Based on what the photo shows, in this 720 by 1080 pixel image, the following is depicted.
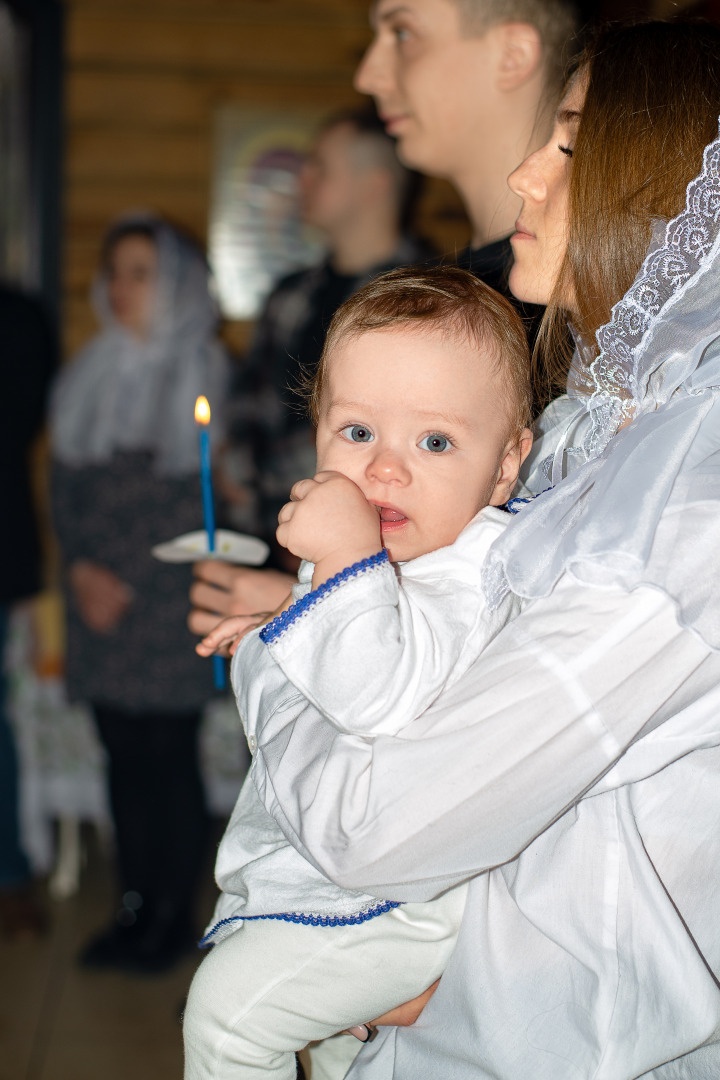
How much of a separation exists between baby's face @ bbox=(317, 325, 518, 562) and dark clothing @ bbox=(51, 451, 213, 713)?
1855 mm

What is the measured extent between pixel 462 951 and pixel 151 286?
8.32ft

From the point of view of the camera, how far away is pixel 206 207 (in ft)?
13.1

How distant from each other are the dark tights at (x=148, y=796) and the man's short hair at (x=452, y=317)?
2.00 m

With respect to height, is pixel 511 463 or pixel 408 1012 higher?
pixel 511 463

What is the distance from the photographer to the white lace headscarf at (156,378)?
2.96 metres

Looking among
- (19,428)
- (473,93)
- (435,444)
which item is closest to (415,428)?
(435,444)

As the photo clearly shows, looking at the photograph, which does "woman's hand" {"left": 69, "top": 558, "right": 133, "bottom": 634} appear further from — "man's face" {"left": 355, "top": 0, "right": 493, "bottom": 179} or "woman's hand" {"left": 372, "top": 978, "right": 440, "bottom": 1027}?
"woman's hand" {"left": 372, "top": 978, "right": 440, "bottom": 1027}

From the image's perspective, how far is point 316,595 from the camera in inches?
33.6

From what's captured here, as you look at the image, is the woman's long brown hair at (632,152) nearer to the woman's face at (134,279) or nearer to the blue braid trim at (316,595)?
the blue braid trim at (316,595)

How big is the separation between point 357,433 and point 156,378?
7.09ft

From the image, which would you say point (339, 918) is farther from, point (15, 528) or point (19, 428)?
point (19, 428)

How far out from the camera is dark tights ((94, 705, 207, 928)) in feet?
9.34

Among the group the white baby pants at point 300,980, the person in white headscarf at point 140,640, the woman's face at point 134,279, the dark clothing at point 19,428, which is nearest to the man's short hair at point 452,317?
the white baby pants at point 300,980

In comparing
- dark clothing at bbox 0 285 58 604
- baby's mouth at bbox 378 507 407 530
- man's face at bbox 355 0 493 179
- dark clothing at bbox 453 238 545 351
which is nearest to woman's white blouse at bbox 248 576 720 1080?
baby's mouth at bbox 378 507 407 530
